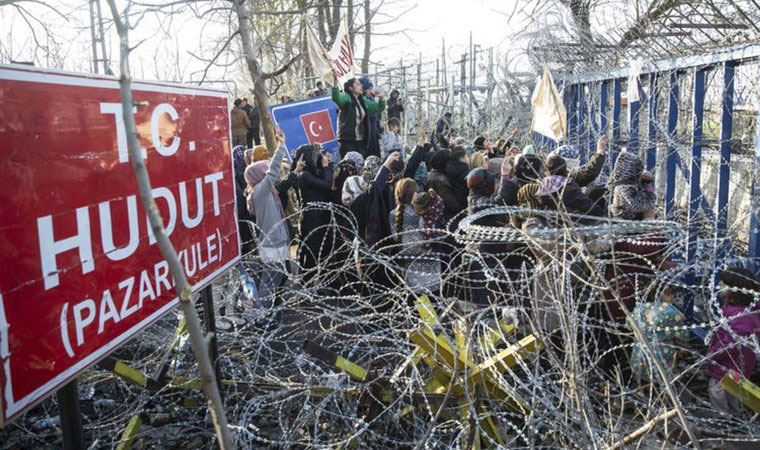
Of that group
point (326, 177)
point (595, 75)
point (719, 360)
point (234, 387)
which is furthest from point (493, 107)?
point (234, 387)

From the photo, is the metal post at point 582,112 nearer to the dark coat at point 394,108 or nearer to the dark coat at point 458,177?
the dark coat at point 458,177

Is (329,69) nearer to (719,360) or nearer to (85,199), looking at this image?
(719,360)

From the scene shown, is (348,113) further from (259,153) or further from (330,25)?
(330,25)

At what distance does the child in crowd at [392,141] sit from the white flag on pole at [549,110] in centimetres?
241

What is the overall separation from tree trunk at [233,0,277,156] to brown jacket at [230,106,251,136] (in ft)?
16.9

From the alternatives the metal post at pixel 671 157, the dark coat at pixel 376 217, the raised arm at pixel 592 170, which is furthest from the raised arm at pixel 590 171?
the dark coat at pixel 376 217

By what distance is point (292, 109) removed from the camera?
9.28 metres

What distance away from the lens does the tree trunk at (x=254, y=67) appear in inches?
311

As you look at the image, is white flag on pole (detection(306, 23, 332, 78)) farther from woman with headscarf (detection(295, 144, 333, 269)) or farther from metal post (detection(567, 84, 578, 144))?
metal post (detection(567, 84, 578, 144))

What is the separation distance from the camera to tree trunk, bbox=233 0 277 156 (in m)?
7.91

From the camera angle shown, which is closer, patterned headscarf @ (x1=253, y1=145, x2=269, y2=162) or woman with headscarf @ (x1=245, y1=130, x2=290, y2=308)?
woman with headscarf @ (x1=245, y1=130, x2=290, y2=308)

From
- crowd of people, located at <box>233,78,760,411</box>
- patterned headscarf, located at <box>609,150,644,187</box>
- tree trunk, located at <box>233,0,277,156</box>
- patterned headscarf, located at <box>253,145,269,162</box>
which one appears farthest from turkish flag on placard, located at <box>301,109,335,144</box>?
patterned headscarf, located at <box>609,150,644,187</box>

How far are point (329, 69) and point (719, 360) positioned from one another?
6501 millimetres

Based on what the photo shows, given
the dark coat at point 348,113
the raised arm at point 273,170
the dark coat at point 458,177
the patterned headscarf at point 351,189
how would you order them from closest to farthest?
the raised arm at point 273,170
the patterned headscarf at point 351,189
the dark coat at point 458,177
the dark coat at point 348,113
